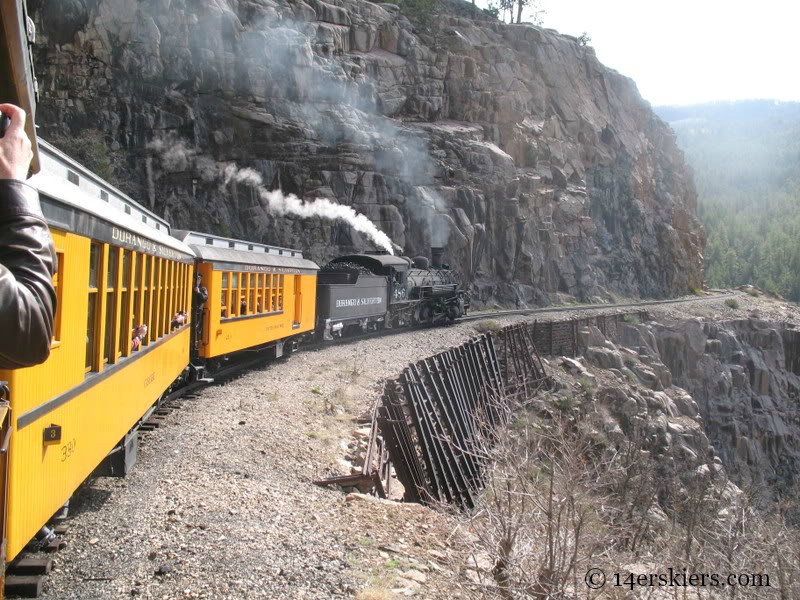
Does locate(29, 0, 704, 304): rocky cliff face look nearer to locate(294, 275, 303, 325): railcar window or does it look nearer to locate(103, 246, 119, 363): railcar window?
locate(294, 275, 303, 325): railcar window

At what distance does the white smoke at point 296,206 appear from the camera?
35094 millimetres


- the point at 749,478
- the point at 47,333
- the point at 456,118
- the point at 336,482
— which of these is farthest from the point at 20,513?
the point at 456,118

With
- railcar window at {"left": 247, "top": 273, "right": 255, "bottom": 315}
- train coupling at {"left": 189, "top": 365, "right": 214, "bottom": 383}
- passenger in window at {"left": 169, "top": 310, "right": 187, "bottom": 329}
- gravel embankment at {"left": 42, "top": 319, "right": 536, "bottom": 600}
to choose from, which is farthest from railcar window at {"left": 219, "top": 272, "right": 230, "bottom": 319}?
passenger in window at {"left": 169, "top": 310, "right": 187, "bottom": 329}

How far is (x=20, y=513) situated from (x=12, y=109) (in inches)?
112

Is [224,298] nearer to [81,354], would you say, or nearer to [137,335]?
[137,335]

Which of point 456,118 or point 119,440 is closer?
point 119,440

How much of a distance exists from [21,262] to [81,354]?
338 centimetres

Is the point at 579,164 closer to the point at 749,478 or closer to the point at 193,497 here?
the point at 749,478

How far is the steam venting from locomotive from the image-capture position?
33719 millimetres

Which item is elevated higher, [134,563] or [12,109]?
[12,109]

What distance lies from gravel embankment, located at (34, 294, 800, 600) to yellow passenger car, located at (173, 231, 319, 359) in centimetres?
170

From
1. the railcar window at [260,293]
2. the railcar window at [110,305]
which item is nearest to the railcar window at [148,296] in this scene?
the railcar window at [110,305]

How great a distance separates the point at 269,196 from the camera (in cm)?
3569

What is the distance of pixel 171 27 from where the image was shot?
115 feet
